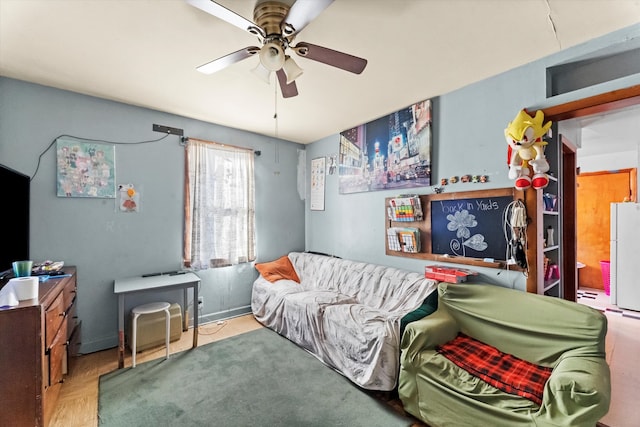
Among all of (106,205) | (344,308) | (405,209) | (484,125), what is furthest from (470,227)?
(106,205)

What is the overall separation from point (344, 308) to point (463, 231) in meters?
1.30

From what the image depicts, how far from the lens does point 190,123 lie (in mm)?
3307

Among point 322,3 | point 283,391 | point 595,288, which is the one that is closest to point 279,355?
point 283,391

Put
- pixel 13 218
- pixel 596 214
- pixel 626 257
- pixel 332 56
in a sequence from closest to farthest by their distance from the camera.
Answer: pixel 332 56 < pixel 13 218 < pixel 626 257 < pixel 596 214

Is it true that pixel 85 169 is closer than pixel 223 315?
Yes

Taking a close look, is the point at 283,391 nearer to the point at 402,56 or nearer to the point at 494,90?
the point at 402,56

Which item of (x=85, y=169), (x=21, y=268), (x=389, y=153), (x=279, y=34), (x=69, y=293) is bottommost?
(x=69, y=293)

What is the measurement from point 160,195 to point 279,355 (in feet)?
7.10

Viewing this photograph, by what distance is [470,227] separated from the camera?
8.04 feet

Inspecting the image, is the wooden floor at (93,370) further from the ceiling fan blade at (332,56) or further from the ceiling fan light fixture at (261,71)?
the ceiling fan blade at (332,56)

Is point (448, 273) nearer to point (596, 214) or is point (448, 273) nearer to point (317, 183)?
point (317, 183)

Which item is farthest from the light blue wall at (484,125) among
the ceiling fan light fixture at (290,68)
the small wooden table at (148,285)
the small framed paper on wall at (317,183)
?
the small wooden table at (148,285)

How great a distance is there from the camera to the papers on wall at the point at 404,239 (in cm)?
281

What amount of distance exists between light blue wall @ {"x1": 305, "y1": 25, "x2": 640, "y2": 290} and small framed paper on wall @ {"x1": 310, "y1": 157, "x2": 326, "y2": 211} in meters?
0.89
